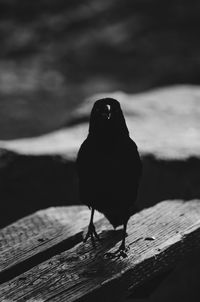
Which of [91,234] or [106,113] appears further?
[91,234]

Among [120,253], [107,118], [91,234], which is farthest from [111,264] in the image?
[107,118]

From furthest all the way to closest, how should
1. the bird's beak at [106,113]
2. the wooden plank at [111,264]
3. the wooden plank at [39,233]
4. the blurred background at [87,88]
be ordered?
the blurred background at [87,88], the wooden plank at [39,233], the bird's beak at [106,113], the wooden plank at [111,264]

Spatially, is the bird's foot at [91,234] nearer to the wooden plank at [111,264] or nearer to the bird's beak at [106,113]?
the wooden plank at [111,264]

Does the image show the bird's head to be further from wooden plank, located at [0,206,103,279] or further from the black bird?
wooden plank, located at [0,206,103,279]

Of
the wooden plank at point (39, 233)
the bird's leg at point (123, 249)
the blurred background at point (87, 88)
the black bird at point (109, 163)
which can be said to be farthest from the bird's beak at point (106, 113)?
the blurred background at point (87, 88)

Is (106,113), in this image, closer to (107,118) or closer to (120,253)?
(107,118)

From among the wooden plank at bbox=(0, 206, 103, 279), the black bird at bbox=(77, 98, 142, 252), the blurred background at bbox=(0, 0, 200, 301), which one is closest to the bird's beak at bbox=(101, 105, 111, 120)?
the black bird at bbox=(77, 98, 142, 252)

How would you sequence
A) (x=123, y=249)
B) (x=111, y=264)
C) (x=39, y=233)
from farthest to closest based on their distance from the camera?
(x=39, y=233), (x=123, y=249), (x=111, y=264)

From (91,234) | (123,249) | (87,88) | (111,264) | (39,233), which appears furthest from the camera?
(87,88)
